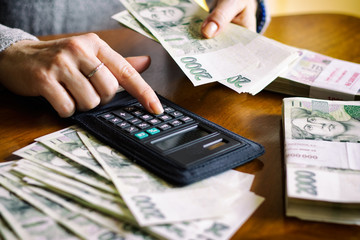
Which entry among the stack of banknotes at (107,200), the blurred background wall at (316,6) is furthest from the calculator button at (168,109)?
the blurred background wall at (316,6)

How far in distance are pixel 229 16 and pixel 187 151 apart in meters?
0.52

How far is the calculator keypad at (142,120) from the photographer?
69 centimetres

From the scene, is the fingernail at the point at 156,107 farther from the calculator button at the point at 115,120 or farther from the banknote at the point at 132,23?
the banknote at the point at 132,23

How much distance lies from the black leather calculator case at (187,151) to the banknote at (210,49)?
170 mm

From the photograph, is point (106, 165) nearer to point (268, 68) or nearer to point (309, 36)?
point (268, 68)

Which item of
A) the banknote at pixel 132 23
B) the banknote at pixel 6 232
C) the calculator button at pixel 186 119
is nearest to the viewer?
the banknote at pixel 6 232

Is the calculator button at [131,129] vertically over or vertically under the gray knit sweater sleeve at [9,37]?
under

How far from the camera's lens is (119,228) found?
1.66ft

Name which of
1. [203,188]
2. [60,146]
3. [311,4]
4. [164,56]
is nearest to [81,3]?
[164,56]

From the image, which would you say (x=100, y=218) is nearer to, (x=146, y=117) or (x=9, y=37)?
(x=146, y=117)

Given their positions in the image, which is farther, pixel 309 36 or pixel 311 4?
pixel 311 4

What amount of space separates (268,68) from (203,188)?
0.42 meters

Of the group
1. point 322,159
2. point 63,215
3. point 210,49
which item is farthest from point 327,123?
point 63,215

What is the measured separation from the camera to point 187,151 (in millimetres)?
634
